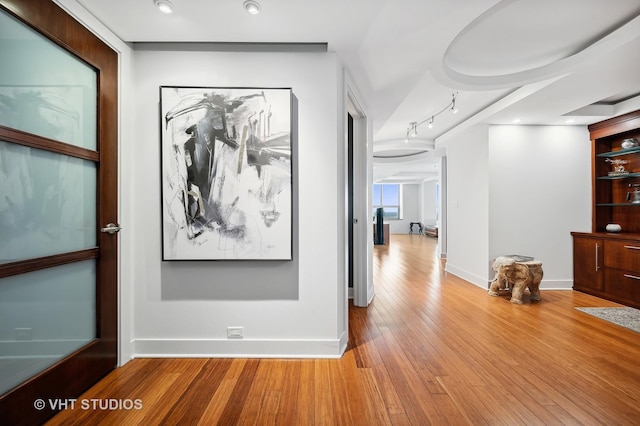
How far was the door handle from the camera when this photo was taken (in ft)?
6.59

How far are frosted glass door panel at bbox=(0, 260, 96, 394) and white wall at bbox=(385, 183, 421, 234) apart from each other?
12961mm

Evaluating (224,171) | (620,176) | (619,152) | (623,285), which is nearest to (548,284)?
(623,285)

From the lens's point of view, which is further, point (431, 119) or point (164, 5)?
point (431, 119)

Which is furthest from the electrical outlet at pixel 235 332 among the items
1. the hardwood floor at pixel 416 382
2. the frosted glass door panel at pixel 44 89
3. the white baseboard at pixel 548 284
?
the white baseboard at pixel 548 284

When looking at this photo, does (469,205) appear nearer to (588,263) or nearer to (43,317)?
(588,263)

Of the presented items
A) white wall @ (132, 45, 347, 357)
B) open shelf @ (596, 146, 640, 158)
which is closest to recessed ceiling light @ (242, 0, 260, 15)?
white wall @ (132, 45, 347, 357)

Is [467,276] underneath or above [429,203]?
underneath

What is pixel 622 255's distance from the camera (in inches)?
137

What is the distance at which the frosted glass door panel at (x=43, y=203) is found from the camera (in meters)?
1.43

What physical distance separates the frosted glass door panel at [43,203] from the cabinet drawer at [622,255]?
529 cm

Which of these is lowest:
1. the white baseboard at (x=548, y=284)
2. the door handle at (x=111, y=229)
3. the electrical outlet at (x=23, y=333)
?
the white baseboard at (x=548, y=284)

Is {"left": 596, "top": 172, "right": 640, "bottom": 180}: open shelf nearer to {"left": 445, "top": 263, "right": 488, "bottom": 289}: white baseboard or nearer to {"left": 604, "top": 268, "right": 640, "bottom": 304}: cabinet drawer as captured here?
{"left": 604, "top": 268, "right": 640, "bottom": 304}: cabinet drawer

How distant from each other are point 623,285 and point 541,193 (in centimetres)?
142

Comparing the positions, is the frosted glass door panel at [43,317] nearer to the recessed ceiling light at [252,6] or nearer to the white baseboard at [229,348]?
the white baseboard at [229,348]
